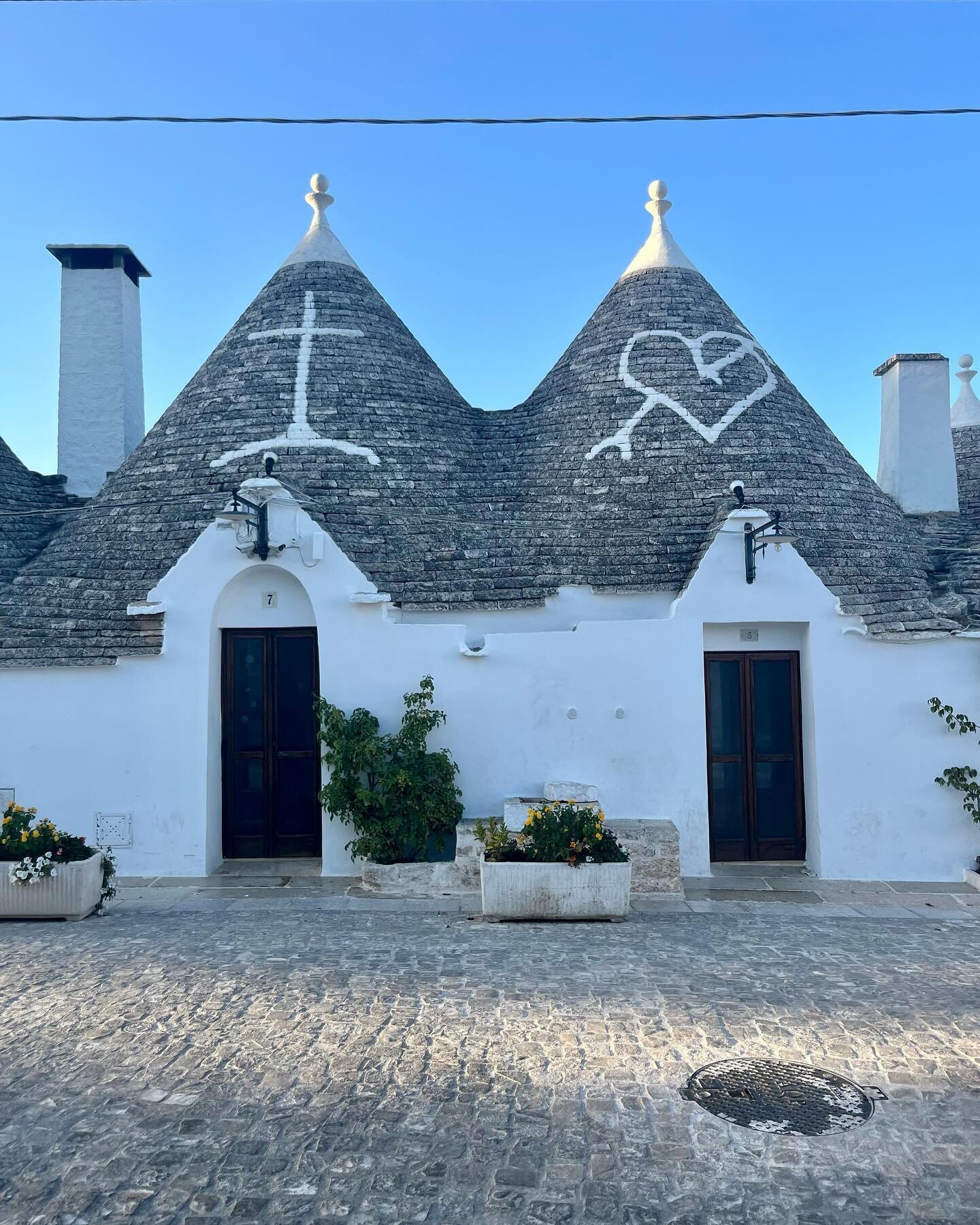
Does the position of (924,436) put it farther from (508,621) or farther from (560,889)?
(560,889)

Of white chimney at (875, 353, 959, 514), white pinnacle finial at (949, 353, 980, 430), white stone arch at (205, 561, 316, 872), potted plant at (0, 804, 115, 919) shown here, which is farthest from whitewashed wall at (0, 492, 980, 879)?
white pinnacle finial at (949, 353, 980, 430)

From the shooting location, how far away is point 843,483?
36.3ft

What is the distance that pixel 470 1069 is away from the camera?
4.80 metres

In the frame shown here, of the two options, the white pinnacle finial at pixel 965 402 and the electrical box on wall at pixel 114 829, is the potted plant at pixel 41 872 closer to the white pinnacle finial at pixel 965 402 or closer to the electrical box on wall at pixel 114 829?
the electrical box on wall at pixel 114 829

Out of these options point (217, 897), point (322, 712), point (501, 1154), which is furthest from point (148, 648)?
point (501, 1154)

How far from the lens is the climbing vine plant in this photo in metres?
8.88

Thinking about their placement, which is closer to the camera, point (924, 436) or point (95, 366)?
point (924, 436)

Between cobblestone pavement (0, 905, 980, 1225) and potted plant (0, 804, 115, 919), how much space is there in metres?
0.24

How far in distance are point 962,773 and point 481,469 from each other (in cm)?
663

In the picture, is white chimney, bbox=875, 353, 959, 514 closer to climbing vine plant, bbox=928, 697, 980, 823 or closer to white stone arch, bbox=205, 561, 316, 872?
climbing vine plant, bbox=928, 697, 980, 823

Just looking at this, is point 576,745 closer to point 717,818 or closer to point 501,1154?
point 717,818

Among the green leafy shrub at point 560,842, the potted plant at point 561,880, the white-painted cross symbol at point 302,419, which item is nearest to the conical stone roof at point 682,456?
the white-painted cross symbol at point 302,419

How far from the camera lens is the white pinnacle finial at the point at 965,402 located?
1511cm

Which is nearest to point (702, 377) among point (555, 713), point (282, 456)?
point (555, 713)
